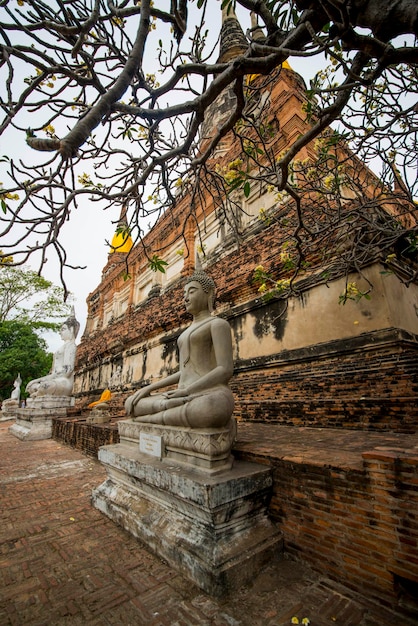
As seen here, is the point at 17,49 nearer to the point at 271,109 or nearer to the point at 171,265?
the point at 271,109

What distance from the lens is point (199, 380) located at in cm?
261

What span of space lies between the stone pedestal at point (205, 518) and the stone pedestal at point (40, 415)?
721 centimetres

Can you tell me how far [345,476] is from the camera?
73.7 inches

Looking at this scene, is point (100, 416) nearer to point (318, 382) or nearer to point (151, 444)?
point (151, 444)

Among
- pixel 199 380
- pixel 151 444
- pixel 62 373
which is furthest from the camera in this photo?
pixel 62 373

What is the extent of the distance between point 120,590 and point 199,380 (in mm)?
1415

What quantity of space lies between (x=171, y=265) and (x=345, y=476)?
10420 mm

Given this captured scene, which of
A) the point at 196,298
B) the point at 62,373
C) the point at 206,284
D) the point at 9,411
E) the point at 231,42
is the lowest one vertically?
the point at 9,411

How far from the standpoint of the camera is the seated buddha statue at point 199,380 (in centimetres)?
231

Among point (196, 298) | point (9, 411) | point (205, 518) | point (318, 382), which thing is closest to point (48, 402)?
point (196, 298)

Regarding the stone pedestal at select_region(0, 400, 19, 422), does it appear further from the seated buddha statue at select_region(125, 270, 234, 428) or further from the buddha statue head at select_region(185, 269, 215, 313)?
the buddha statue head at select_region(185, 269, 215, 313)

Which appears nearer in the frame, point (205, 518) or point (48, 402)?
point (205, 518)

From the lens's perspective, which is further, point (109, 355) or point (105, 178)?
point (109, 355)

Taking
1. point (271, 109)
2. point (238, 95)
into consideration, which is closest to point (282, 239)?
point (238, 95)
